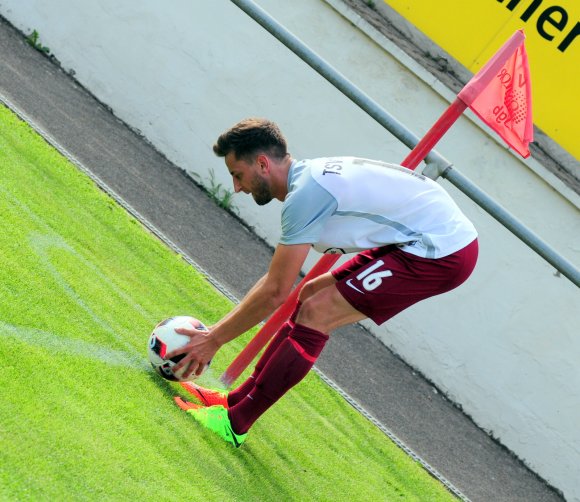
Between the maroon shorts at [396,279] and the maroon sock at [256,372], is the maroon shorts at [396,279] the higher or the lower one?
the higher one

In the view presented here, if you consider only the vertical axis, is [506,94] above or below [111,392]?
above

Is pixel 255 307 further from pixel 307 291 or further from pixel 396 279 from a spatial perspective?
pixel 396 279

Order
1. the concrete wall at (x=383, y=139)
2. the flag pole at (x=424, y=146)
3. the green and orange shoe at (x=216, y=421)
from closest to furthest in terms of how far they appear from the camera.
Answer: the green and orange shoe at (x=216, y=421)
the flag pole at (x=424, y=146)
the concrete wall at (x=383, y=139)

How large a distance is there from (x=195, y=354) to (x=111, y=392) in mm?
560

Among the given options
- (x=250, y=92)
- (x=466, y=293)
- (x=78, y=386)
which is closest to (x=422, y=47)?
(x=250, y=92)

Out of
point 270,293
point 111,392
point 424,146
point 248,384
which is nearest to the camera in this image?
point 111,392

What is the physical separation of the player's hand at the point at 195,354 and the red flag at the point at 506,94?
2298mm

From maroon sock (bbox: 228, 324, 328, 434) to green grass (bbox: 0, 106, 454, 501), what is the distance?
0.19m

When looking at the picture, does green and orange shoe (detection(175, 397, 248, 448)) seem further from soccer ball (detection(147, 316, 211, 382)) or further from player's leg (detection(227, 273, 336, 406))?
player's leg (detection(227, 273, 336, 406))

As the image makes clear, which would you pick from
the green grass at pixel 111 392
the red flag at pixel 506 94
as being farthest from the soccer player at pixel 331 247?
the red flag at pixel 506 94

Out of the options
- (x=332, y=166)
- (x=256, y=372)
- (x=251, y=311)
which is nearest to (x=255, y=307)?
(x=251, y=311)

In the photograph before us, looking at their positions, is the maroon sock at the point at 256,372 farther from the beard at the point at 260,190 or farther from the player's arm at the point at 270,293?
the beard at the point at 260,190

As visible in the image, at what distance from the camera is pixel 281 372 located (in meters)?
5.18

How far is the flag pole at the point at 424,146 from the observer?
602cm
